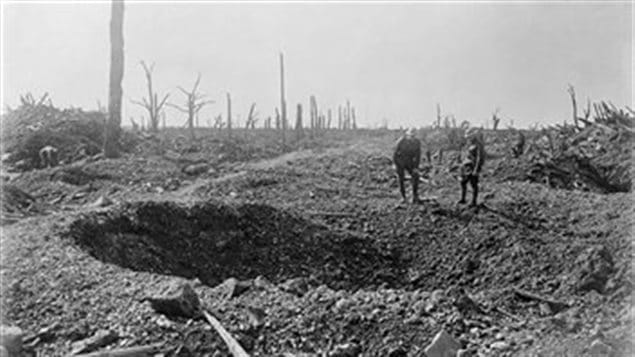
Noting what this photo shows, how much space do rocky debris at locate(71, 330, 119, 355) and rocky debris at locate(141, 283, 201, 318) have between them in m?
0.40

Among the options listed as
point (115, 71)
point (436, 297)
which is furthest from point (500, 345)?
point (115, 71)

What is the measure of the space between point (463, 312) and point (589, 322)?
869 mm

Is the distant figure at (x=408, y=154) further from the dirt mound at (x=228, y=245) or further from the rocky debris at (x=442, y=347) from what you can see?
the rocky debris at (x=442, y=347)

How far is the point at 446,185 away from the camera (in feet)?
47.5

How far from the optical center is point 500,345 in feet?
15.9

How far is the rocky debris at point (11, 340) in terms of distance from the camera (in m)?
5.12

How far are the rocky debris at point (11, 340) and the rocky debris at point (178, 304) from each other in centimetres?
97

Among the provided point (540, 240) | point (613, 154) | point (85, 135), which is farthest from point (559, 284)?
point (85, 135)

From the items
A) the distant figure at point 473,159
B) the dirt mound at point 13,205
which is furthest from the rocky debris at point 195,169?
the distant figure at point 473,159

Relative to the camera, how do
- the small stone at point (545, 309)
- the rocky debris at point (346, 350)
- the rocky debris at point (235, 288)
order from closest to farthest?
the rocky debris at point (346, 350)
the small stone at point (545, 309)
the rocky debris at point (235, 288)

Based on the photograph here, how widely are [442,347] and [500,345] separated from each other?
0.39m

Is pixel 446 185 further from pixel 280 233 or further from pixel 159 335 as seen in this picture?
pixel 159 335

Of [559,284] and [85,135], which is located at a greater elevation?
[85,135]

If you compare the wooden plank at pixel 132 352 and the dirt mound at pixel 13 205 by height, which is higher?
the dirt mound at pixel 13 205
